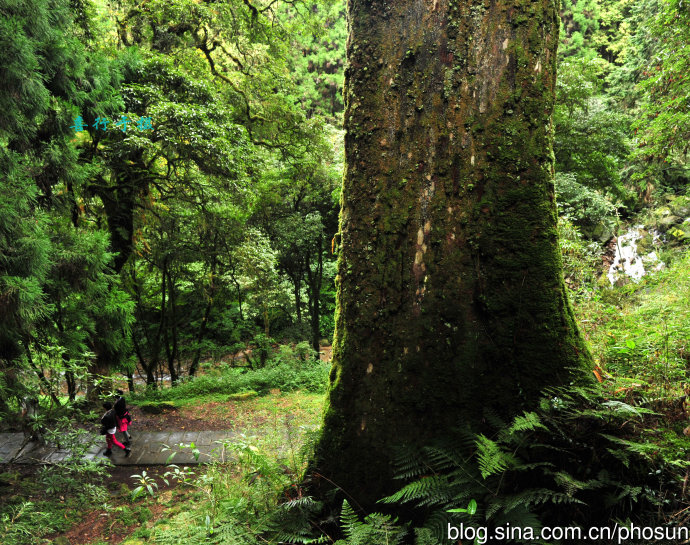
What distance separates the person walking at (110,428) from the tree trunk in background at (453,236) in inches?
215

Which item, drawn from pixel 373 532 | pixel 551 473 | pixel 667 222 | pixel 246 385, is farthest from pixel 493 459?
pixel 667 222

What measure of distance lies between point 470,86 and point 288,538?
2.58m

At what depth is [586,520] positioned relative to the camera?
1517mm

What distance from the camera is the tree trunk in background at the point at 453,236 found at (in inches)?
77.2

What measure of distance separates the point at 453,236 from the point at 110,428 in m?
6.69

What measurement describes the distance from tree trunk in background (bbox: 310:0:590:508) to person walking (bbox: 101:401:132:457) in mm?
5463

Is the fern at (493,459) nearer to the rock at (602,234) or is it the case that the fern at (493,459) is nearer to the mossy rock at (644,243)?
the rock at (602,234)

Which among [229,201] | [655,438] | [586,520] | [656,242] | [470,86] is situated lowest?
[586,520]

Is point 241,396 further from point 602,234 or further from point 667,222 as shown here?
point 667,222

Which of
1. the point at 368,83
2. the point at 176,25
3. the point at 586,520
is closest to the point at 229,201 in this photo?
the point at 176,25

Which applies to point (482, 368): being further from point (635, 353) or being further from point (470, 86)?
point (470, 86)

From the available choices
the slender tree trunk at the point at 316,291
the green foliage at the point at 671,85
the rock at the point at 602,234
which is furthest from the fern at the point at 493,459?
the rock at the point at 602,234

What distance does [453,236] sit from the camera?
2025 millimetres

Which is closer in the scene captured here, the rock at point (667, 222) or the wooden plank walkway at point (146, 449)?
the wooden plank walkway at point (146, 449)
